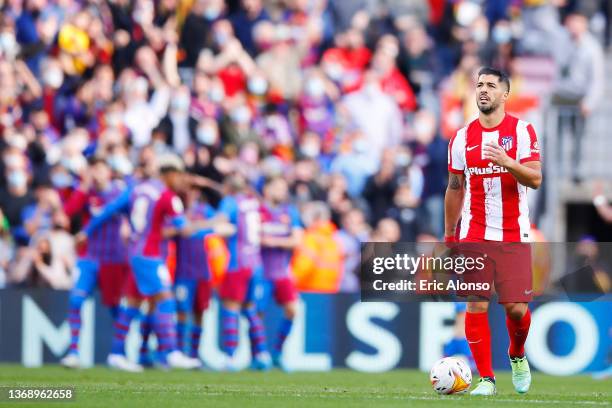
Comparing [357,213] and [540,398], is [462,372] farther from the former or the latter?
[357,213]

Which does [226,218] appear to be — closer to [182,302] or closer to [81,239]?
[182,302]

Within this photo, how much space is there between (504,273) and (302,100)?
10.00 metres

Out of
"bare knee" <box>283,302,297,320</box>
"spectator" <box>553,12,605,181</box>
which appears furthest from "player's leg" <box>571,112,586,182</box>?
"bare knee" <box>283,302,297,320</box>

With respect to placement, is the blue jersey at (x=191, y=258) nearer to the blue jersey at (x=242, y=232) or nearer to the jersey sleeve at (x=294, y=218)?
the blue jersey at (x=242, y=232)

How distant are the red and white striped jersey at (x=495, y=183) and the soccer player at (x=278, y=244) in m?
6.03

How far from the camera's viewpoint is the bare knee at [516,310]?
995 cm

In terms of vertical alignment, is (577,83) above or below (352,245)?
above

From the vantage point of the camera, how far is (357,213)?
17.8m

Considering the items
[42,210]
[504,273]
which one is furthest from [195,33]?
[504,273]

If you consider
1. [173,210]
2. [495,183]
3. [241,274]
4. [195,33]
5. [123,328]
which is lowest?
[123,328]

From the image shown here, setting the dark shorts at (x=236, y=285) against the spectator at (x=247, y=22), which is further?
the spectator at (x=247, y=22)

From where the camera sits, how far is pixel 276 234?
16141mm

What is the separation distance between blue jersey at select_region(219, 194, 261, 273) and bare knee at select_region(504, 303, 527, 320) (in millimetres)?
6103

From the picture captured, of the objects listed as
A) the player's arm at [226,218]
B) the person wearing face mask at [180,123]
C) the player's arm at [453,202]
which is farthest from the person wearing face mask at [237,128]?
the player's arm at [453,202]
